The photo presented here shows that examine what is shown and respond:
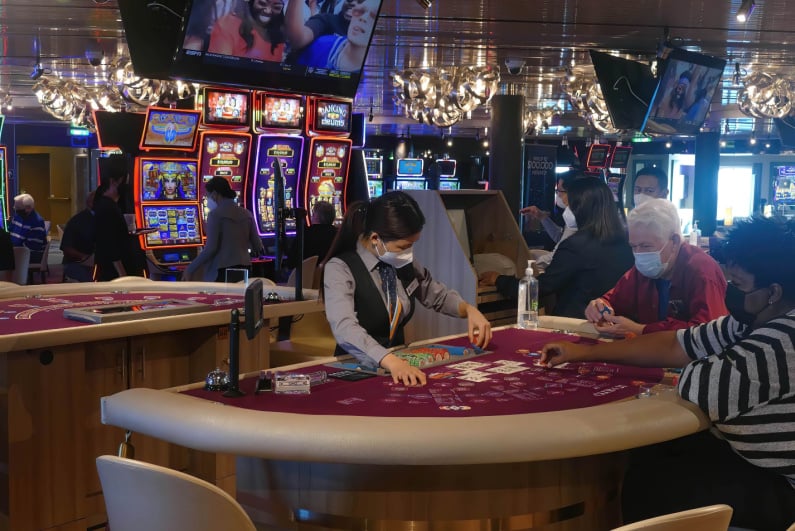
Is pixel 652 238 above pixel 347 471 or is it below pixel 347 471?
above

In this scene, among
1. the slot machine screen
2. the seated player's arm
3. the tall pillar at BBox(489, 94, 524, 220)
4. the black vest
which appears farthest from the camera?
the tall pillar at BBox(489, 94, 524, 220)

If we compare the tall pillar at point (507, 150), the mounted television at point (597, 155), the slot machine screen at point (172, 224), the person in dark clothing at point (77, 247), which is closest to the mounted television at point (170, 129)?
the slot machine screen at point (172, 224)

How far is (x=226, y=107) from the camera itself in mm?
10383

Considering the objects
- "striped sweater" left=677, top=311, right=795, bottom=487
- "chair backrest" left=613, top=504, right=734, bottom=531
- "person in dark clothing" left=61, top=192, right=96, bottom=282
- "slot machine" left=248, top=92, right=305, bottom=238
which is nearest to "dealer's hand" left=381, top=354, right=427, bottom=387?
"striped sweater" left=677, top=311, right=795, bottom=487

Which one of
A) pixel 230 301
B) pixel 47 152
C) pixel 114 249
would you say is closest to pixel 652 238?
pixel 230 301

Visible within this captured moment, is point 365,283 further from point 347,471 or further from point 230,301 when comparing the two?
point 230,301

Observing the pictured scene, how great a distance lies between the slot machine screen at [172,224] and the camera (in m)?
10.2

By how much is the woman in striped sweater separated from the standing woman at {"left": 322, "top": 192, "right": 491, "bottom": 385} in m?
0.88

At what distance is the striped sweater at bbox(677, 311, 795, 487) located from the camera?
2.35 m

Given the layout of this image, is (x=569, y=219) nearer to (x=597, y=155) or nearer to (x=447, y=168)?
(x=597, y=155)

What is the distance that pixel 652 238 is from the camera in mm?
3666

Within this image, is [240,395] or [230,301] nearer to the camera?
[240,395]

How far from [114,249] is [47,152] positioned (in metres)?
16.3

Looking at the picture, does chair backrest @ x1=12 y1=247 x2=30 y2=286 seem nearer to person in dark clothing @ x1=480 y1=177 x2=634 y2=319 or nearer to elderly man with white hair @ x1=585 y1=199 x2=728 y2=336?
person in dark clothing @ x1=480 y1=177 x2=634 y2=319
